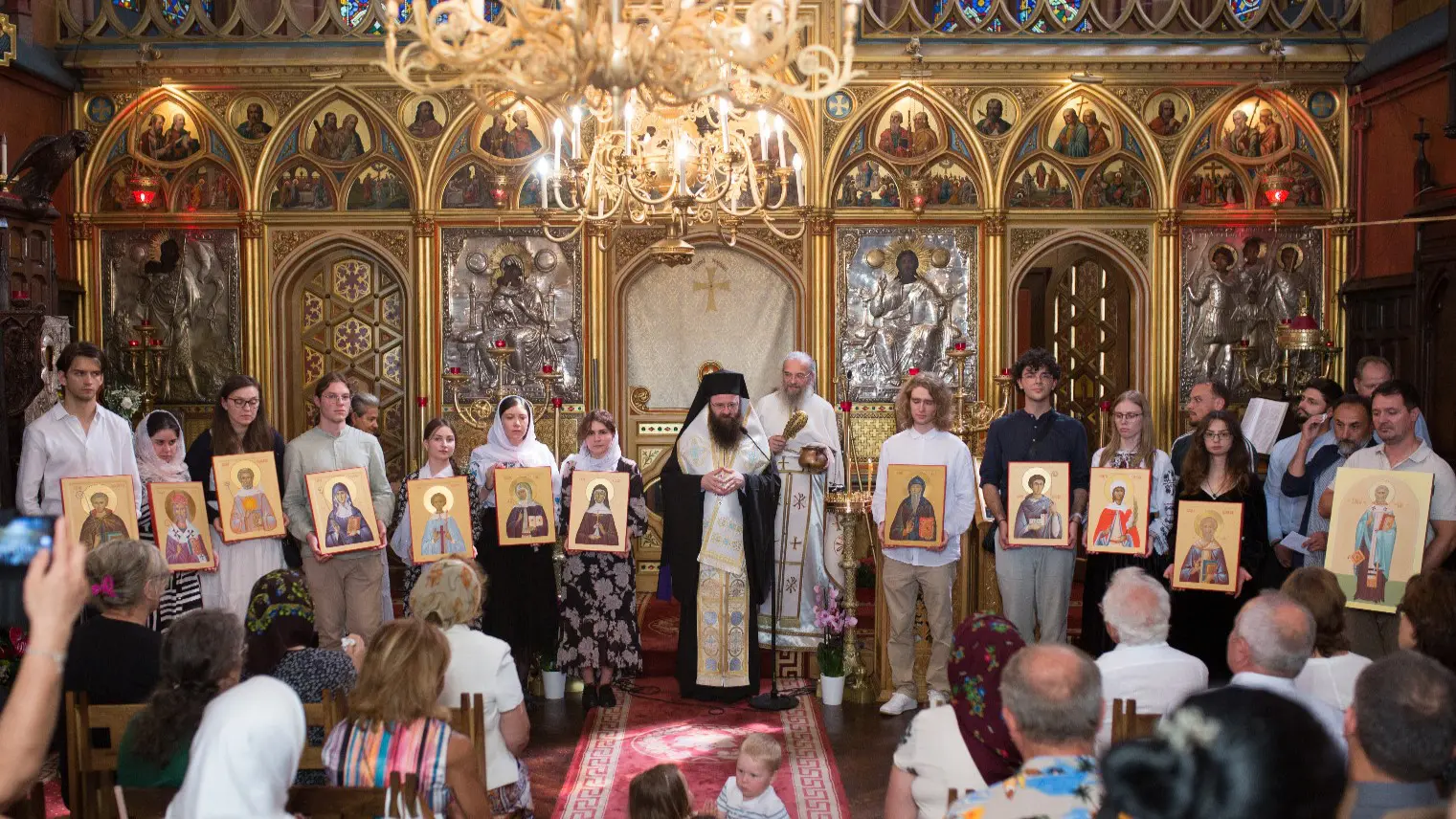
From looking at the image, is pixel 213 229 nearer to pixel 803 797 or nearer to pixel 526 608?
pixel 526 608

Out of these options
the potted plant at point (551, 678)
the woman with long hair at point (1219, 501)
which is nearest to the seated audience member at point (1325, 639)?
the woman with long hair at point (1219, 501)

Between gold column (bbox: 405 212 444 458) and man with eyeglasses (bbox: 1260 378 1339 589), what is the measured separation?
7.19 m

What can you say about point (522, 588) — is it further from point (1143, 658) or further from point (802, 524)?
point (1143, 658)

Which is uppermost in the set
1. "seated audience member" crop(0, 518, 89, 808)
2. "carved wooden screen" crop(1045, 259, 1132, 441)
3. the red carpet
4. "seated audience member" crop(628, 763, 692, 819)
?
"carved wooden screen" crop(1045, 259, 1132, 441)

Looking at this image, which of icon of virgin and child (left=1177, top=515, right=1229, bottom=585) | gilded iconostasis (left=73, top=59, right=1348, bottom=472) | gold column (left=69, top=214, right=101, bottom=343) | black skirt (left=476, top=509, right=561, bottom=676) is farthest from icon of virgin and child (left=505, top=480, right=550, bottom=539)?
gold column (left=69, top=214, right=101, bottom=343)

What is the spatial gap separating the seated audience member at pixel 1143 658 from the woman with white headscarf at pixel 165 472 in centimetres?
514

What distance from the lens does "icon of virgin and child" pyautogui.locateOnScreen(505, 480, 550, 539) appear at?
771 cm

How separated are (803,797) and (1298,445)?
3585 millimetres

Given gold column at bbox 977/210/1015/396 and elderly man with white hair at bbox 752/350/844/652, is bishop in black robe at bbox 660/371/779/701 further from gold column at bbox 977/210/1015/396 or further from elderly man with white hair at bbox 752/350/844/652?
gold column at bbox 977/210/1015/396

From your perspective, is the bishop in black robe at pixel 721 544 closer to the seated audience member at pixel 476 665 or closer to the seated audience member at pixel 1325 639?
the seated audience member at pixel 476 665

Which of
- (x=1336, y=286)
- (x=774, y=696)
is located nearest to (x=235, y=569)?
(x=774, y=696)

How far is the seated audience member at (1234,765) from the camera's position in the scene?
206cm

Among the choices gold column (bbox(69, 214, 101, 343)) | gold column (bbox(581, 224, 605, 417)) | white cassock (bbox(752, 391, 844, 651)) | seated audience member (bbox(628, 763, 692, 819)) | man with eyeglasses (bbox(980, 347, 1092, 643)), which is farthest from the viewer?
gold column (bbox(581, 224, 605, 417))

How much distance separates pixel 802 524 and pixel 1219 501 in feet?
10.1
